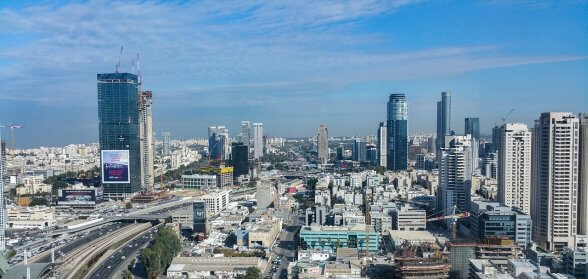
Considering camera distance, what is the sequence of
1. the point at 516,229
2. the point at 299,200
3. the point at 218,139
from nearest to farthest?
the point at 516,229 < the point at 299,200 < the point at 218,139

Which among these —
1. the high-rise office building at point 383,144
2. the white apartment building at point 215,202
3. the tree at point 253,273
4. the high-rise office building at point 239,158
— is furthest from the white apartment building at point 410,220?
the high-rise office building at point 383,144

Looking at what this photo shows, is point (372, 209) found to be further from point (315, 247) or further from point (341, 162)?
point (341, 162)

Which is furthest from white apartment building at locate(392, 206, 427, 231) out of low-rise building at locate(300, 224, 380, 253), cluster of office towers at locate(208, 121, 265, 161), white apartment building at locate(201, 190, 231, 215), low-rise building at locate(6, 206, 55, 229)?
cluster of office towers at locate(208, 121, 265, 161)

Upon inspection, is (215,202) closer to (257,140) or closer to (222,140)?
(222,140)

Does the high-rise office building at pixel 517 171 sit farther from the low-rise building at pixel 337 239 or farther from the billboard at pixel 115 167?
the billboard at pixel 115 167

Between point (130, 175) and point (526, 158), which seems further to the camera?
point (130, 175)

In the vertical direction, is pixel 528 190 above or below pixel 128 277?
above

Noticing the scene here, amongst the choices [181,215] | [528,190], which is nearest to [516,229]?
[528,190]
